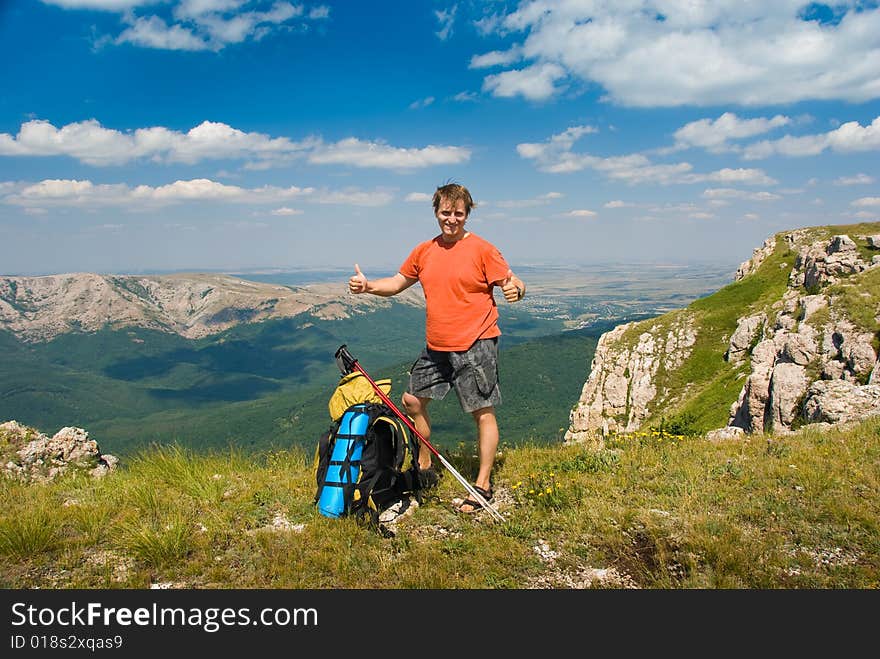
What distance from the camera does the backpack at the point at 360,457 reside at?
597 cm

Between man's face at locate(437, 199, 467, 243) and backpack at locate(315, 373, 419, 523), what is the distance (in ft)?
8.17

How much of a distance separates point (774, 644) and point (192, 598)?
16.2 feet

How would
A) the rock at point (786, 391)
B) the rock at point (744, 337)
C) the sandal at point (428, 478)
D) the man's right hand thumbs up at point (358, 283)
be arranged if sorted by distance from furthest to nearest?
the rock at point (744, 337) < the rock at point (786, 391) < the sandal at point (428, 478) < the man's right hand thumbs up at point (358, 283)

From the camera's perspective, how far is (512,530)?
555cm

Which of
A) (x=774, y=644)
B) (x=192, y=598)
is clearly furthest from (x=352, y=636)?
(x=774, y=644)

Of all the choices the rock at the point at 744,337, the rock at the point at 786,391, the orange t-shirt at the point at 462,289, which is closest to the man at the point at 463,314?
the orange t-shirt at the point at 462,289

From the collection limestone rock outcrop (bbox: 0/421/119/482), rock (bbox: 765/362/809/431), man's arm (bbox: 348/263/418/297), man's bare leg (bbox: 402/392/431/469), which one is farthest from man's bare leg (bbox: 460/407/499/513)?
rock (bbox: 765/362/809/431)

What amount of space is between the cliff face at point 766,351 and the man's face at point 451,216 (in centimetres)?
591

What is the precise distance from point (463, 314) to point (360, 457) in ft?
7.60

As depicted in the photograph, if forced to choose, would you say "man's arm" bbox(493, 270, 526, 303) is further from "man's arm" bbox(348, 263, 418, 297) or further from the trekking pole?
the trekking pole

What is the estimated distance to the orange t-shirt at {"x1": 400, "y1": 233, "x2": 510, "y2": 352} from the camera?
6.29 metres

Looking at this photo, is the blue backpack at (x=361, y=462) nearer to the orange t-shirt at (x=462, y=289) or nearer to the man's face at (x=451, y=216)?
the orange t-shirt at (x=462, y=289)

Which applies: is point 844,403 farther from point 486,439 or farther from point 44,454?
point 44,454

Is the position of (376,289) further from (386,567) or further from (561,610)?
(561,610)
